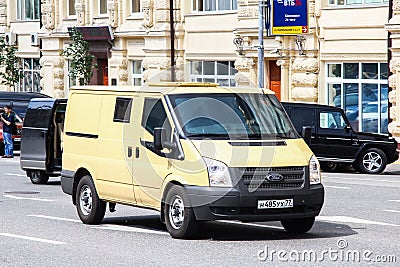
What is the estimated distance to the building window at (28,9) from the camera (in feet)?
176

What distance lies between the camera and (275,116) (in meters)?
15.2

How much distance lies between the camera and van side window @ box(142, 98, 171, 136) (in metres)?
15.0

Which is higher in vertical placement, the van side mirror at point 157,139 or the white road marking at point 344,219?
the van side mirror at point 157,139

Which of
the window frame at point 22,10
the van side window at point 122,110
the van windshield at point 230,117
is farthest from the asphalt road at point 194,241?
the window frame at point 22,10

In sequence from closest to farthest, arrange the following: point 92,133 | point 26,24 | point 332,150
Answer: point 92,133, point 332,150, point 26,24

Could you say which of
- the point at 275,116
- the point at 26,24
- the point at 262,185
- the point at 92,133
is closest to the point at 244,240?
the point at 262,185

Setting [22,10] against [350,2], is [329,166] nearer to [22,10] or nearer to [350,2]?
[350,2]

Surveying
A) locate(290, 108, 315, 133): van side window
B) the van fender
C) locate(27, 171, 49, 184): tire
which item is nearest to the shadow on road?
the van fender

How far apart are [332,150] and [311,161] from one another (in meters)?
14.5

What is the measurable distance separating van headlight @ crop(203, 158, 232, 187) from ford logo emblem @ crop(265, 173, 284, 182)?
0.51 metres

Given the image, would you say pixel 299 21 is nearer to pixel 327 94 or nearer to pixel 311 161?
pixel 327 94

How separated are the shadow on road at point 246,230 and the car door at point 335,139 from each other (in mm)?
12271

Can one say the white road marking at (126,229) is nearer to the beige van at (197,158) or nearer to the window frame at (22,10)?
the beige van at (197,158)

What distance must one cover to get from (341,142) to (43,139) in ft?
27.2
